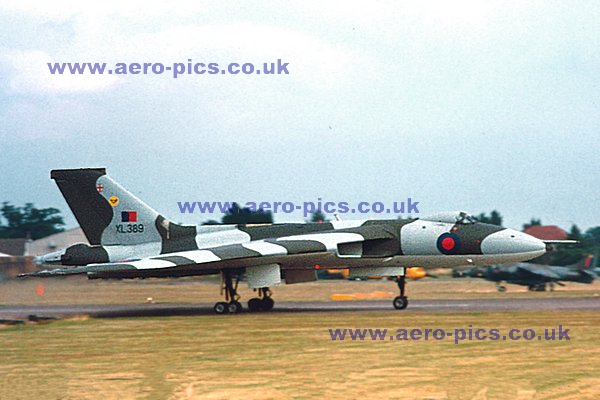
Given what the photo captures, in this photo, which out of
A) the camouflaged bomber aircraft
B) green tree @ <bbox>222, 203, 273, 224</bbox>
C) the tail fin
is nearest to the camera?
the camouflaged bomber aircraft

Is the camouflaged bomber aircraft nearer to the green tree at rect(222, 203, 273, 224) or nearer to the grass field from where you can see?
the grass field

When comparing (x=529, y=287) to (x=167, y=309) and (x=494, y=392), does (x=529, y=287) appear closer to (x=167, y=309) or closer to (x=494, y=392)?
(x=167, y=309)

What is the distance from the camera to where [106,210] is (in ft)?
85.7

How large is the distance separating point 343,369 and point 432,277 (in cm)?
3201

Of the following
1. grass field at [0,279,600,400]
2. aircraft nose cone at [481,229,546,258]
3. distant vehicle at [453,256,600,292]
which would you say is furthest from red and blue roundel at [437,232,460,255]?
distant vehicle at [453,256,600,292]

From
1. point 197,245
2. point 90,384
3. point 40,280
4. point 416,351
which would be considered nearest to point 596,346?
point 416,351

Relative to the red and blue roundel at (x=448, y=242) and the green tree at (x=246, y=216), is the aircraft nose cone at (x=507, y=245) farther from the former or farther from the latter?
the green tree at (x=246, y=216)

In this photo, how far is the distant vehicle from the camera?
34.4 m

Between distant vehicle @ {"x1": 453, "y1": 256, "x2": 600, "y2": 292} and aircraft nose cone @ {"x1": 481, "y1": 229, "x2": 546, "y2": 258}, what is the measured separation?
932 cm

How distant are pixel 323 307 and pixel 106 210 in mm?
6577

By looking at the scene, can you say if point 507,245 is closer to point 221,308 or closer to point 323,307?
point 323,307

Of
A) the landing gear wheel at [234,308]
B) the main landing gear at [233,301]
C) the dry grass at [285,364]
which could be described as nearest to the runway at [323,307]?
the main landing gear at [233,301]

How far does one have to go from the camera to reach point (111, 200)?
2616cm

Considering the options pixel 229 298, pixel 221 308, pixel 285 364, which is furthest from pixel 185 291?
pixel 285 364
